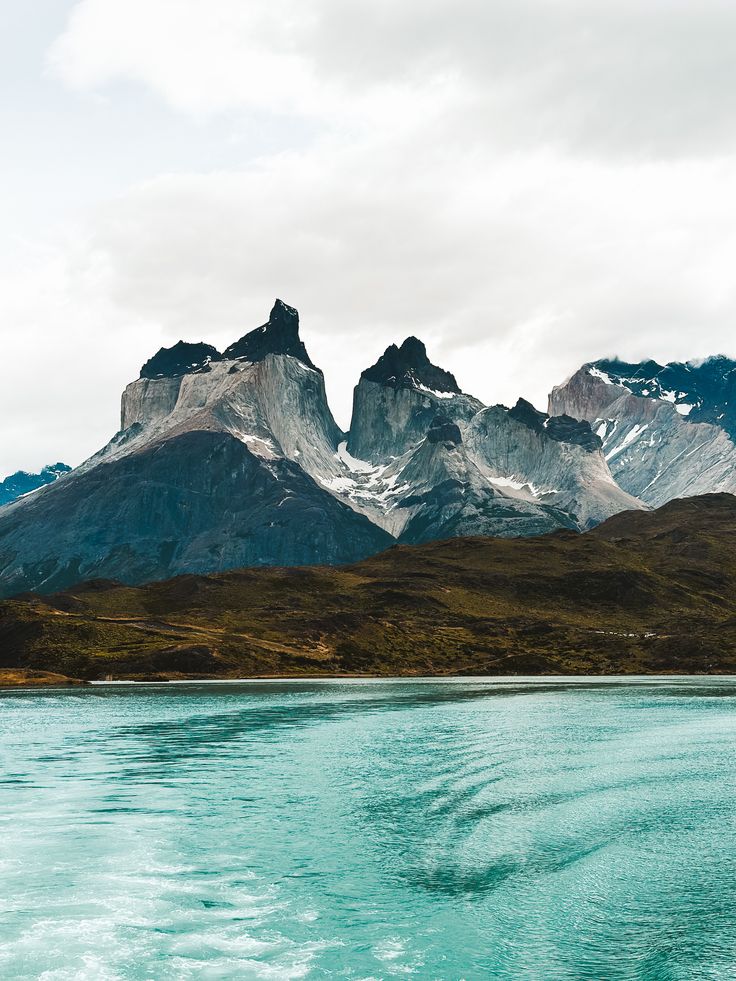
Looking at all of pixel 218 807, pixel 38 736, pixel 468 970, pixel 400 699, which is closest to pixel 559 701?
pixel 400 699

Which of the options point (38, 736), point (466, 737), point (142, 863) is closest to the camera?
point (142, 863)

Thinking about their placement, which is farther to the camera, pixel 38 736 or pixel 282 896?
pixel 38 736

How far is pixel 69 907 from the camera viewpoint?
46250 mm

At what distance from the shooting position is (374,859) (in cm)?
5569

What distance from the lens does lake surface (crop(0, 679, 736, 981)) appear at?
129 ft

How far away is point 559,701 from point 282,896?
141m

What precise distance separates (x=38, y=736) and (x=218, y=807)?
63.1 m

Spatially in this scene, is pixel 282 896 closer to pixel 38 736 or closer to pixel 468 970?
pixel 468 970

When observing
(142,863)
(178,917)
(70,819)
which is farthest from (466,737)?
A: (178,917)

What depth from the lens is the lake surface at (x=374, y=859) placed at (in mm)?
39375

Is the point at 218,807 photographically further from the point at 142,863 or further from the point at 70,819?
the point at 142,863

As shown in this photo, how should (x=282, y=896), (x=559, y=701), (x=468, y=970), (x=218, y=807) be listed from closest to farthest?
1. (x=468, y=970)
2. (x=282, y=896)
3. (x=218, y=807)
4. (x=559, y=701)

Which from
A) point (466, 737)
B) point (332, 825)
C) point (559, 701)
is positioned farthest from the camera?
point (559, 701)

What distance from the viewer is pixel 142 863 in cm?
5516
